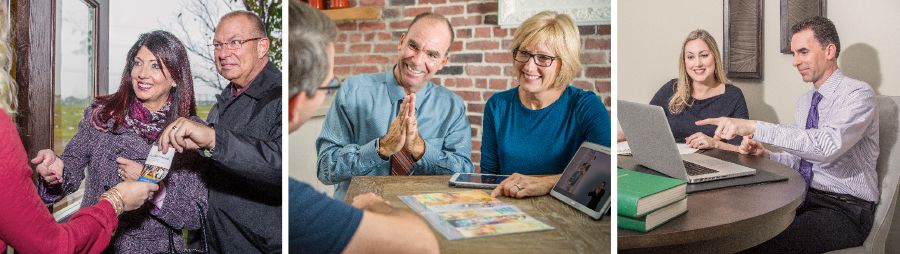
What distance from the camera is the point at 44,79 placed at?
2.05 m

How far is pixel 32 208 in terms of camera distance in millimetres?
1834

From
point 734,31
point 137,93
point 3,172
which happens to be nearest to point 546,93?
point 734,31

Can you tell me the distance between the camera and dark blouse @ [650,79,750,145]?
2.38 metres

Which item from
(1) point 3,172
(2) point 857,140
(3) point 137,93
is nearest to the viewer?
(1) point 3,172

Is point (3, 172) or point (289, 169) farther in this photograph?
point (289, 169)

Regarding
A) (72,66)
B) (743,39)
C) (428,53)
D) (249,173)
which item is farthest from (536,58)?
(72,66)

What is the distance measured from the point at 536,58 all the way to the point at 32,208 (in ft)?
Answer: 4.99

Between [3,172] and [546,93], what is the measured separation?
1573 mm

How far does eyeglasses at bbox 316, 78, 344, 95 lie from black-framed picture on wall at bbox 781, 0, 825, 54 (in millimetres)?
1571

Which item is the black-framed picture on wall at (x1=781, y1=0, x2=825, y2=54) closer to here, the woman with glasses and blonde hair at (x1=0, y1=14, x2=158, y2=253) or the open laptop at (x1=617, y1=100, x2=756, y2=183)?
the open laptop at (x1=617, y1=100, x2=756, y2=183)

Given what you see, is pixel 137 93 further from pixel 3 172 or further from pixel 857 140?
pixel 857 140

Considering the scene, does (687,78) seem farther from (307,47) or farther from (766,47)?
(307,47)

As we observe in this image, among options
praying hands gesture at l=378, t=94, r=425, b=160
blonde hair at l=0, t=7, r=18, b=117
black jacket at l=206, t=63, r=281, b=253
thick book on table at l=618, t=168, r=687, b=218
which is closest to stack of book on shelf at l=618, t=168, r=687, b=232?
thick book on table at l=618, t=168, r=687, b=218

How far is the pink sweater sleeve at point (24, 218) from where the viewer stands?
180cm
